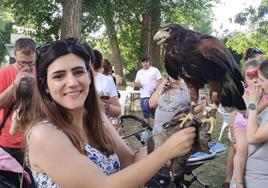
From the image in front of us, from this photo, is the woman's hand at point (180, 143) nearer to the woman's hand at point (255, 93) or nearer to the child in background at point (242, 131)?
the child in background at point (242, 131)

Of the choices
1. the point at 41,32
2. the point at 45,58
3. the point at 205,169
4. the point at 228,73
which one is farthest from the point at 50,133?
the point at 41,32

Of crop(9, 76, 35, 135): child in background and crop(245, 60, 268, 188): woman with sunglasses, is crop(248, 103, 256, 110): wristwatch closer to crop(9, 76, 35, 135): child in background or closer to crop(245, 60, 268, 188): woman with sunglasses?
crop(245, 60, 268, 188): woman with sunglasses

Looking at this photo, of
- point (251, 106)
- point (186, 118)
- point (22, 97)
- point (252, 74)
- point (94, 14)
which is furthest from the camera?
point (94, 14)

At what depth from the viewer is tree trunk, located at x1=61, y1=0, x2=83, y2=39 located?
26.7 feet

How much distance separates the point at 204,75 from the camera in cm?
185

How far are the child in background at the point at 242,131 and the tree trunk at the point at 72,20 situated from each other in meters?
5.02

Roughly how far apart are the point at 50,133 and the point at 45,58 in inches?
15.4

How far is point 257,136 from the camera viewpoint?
3092 millimetres

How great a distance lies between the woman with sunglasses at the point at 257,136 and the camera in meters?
3.00

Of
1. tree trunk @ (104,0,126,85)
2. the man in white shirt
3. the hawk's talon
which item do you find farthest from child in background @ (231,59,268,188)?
tree trunk @ (104,0,126,85)

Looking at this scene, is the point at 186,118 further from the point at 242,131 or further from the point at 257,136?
the point at 242,131

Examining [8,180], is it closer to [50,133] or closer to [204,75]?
[50,133]

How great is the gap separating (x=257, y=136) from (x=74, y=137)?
5.80ft

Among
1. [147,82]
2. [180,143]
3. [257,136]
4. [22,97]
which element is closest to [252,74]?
[257,136]
